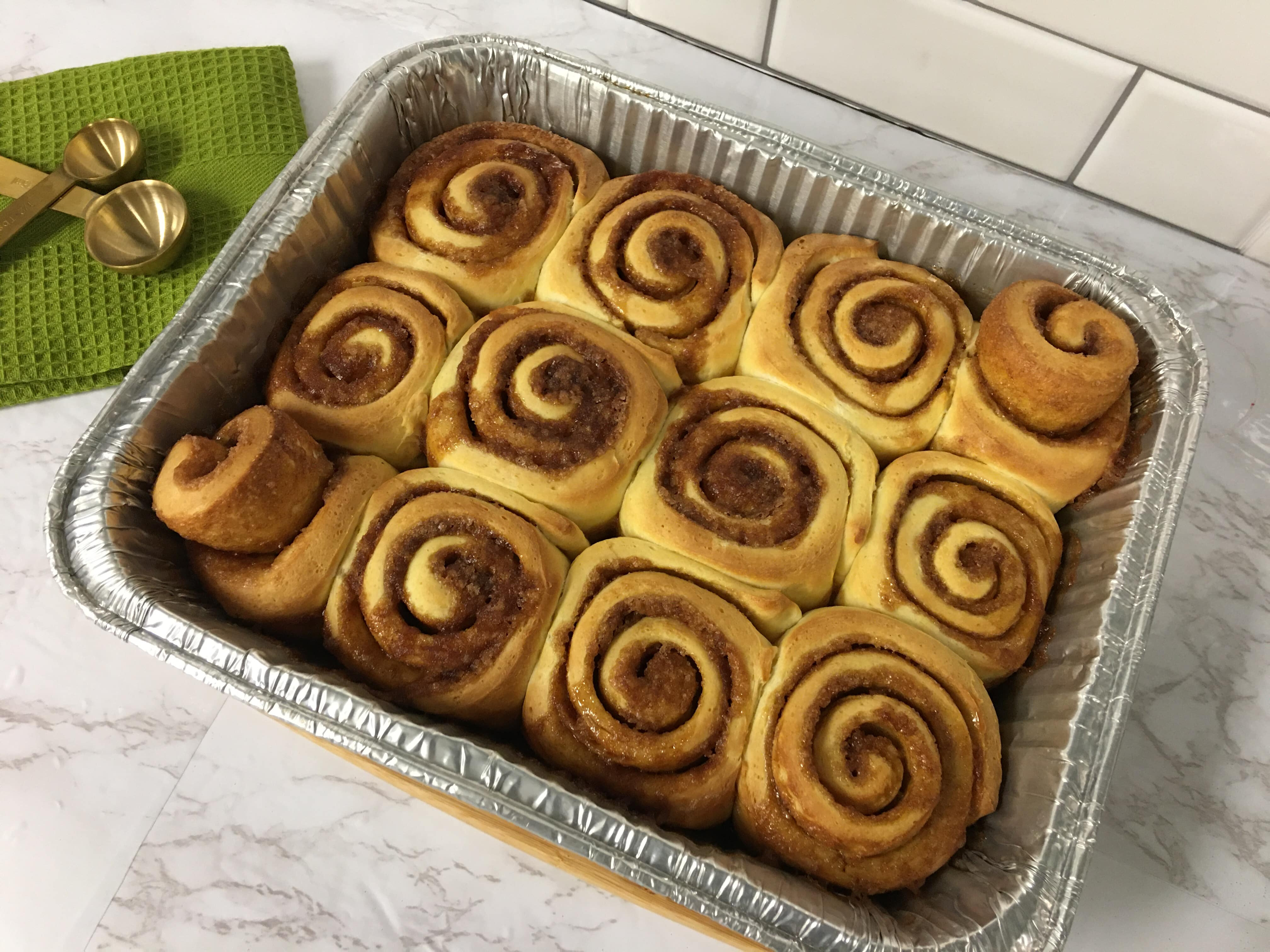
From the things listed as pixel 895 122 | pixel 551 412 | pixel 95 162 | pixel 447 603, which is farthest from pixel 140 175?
pixel 895 122

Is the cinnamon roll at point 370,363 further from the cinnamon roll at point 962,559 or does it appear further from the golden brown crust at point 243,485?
the cinnamon roll at point 962,559

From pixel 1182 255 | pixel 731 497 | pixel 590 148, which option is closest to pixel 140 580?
pixel 731 497

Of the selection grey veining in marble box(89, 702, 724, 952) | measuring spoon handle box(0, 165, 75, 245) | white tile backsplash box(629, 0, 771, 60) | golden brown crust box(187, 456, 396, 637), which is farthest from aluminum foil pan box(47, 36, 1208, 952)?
measuring spoon handle box(0, 165, 75, 245)

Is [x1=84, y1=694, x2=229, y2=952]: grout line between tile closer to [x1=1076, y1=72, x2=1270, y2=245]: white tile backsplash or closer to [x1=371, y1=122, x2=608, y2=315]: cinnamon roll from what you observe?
[x1=371, y1=122, x2=608, y2=315]: cinnamon roll

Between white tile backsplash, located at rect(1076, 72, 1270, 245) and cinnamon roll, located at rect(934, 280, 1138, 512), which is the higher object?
white tile backsplash, located at rect(1076, 72, 1270, 245)

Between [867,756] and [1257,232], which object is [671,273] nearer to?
[867,756]

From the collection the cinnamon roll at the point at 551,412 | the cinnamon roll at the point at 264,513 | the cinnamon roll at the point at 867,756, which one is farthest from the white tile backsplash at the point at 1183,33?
the cinnamon roll at the point at 264,513
